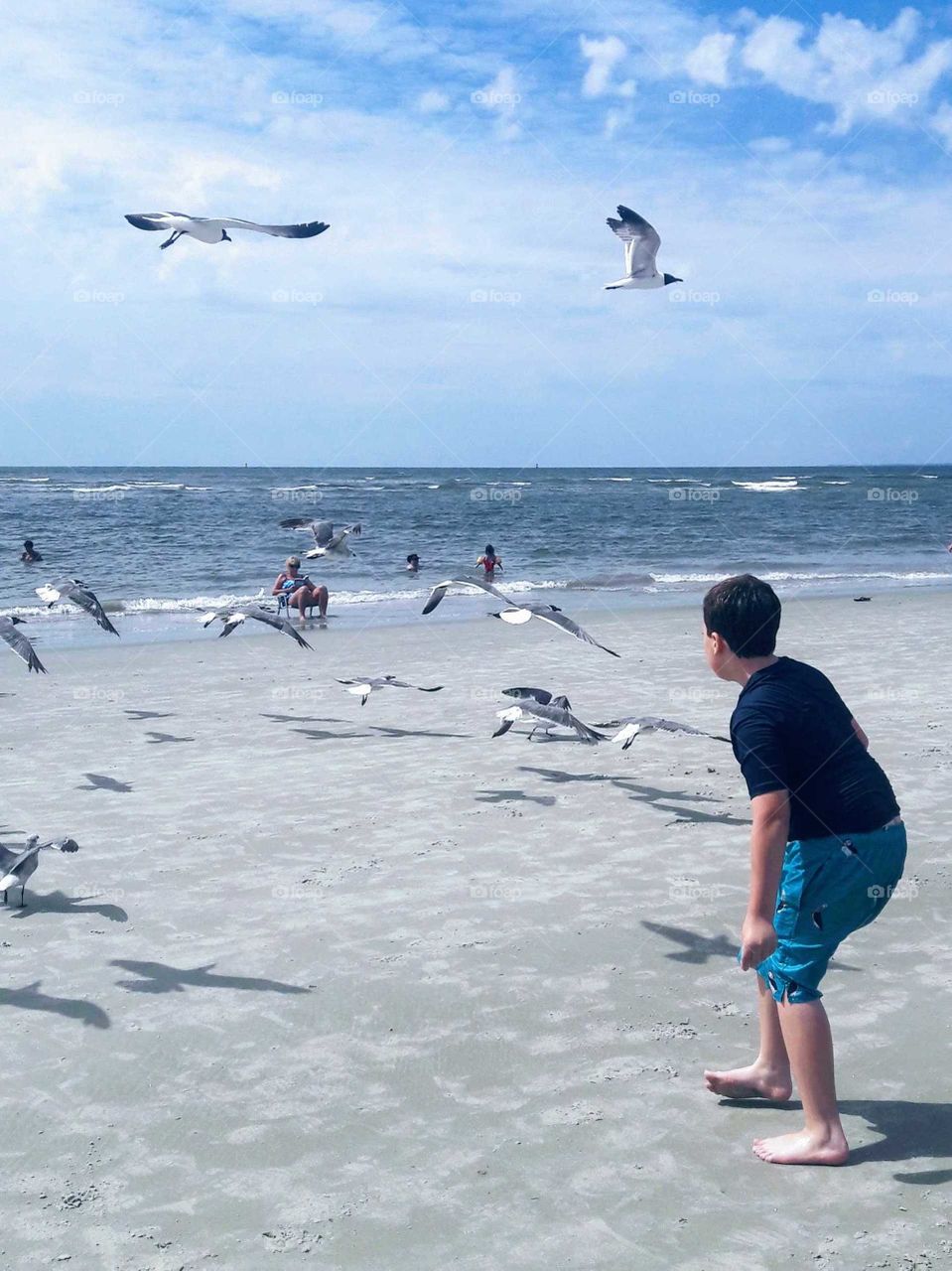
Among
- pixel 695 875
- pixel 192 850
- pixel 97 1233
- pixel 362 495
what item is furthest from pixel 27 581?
pixel 362 495

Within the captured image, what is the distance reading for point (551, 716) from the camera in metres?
8.41

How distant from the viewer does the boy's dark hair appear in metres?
3.39

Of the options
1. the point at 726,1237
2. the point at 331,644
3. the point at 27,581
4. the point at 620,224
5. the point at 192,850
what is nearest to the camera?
the point at 726,1237

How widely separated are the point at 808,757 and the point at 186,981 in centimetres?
280

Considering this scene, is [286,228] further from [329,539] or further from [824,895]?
[824,895]

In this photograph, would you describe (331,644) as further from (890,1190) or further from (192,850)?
(890,1190)

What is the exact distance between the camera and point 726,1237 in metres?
3.09

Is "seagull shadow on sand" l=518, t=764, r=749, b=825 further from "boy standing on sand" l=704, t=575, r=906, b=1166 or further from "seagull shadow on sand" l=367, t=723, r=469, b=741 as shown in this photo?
"boy standing on sand" l=704, t=575, r=906, b=1166

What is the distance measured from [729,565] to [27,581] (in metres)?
16.2

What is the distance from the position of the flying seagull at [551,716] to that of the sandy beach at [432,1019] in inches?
9.2

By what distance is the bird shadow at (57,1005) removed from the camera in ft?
14.5

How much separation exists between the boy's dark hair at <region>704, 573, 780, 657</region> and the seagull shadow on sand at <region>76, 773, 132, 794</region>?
5320mm

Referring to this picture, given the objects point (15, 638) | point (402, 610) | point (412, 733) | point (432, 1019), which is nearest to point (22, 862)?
point (432, 1019)

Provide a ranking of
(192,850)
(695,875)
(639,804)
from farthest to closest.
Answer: (639,804)
(192,850)
(695,875)
